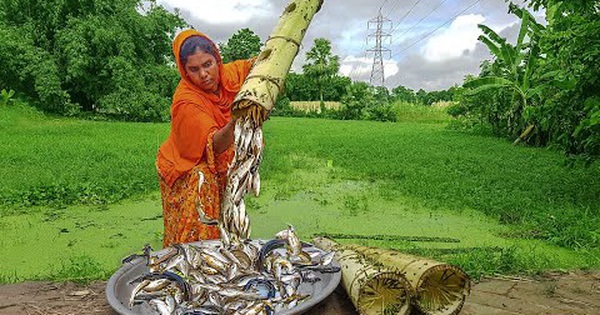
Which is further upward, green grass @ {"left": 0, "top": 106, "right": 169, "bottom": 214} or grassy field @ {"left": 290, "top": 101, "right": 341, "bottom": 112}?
grassy field @ {"left": 290, "top": 101, "right": 341, "bottom": 112}

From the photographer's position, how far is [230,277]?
7.11ft

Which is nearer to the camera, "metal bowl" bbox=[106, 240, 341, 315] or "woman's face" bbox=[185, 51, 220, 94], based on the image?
"metal bowl" bbox=[106, 240, 341, 315]

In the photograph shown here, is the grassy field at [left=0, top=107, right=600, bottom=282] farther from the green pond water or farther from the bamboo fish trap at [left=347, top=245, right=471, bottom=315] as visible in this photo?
the bamboo fish trap at [left=347, top=245, right=471, bottom=315]

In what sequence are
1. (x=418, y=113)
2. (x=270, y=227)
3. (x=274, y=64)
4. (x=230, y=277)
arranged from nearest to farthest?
(x=274, y=64) < (x=230, y=277) < (x=270, y=227) < (x=418, y=113)

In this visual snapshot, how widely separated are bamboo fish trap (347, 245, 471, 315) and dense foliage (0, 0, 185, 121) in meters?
13.9

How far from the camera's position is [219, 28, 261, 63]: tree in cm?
2692

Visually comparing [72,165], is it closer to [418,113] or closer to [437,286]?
[437,286]

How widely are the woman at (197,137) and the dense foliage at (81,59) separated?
42.0 feet

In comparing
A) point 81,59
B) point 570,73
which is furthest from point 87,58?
Result: point 570,73

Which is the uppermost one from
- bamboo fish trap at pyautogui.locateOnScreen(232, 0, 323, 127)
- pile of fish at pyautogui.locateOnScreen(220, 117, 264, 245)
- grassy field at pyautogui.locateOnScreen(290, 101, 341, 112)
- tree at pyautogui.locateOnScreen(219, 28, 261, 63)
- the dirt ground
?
tree at pyautogui.locateOnScreen(219, 28, 261, 63)

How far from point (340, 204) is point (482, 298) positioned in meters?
2.89

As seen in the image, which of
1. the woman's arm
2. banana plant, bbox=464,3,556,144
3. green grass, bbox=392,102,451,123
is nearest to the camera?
the woman's arm

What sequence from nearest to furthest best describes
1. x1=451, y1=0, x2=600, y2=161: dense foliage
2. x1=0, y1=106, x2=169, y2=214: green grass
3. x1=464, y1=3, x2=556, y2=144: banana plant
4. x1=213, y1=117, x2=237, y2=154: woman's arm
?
x1=213, y1=117, x2=237, y2=154: woman's arm < x1=451, y1=0, x2=600, y2=161: dense foliage < x1=0, y1=106, x2=169, y2=214: green grass < x1=464, y1=3, x2=556, y2=144: banana plant

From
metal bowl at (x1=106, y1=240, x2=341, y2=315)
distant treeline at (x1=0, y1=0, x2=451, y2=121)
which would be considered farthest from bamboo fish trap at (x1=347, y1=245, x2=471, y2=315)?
distant treeline at (x1=0, y1=0, x2=451, y2=121)
